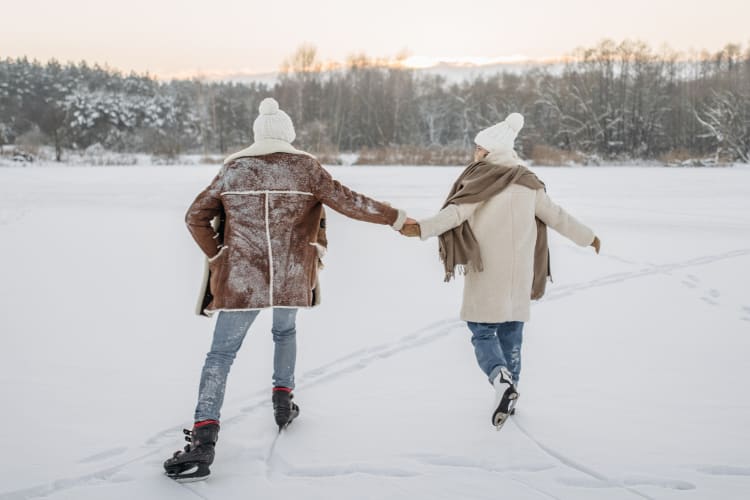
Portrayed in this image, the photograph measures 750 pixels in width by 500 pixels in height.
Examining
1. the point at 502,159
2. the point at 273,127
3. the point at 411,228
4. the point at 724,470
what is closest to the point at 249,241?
the point at 273,127

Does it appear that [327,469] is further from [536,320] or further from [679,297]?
[679,297]

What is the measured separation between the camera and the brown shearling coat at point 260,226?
121 inches

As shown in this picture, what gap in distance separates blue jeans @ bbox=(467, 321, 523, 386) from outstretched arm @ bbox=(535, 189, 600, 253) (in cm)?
58

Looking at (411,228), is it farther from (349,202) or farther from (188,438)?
(188,438)

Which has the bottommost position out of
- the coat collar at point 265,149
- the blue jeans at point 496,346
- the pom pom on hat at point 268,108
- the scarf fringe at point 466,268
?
the blue jeans at point 496,346

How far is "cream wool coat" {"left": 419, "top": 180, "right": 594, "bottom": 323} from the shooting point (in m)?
3.52

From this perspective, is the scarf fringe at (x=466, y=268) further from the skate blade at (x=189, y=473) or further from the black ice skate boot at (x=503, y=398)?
the skate blade at (x=189, y=473)

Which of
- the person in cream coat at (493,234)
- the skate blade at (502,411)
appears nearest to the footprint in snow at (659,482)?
the skate blade at (502,411)

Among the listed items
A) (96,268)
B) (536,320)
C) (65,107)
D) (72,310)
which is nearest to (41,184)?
(96,268)

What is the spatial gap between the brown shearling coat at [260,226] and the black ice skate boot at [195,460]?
57 cm

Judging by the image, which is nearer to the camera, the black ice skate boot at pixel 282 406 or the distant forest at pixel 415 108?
the black ice skate boot at pixel 282 406

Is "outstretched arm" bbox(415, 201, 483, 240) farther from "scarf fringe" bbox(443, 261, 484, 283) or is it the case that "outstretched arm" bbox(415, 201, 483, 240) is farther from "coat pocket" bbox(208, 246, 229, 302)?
"coat pocket" bbox(208, 246, 229, 302)

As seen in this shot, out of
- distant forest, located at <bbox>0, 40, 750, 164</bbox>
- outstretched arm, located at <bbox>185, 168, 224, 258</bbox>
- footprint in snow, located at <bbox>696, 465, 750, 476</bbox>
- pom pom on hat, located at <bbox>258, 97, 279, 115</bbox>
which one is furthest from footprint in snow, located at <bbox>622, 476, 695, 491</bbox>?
distant forest, located at <bbox>0, 40, 750, 164</bbox>

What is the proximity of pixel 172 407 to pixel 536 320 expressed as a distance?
11.4 ft
